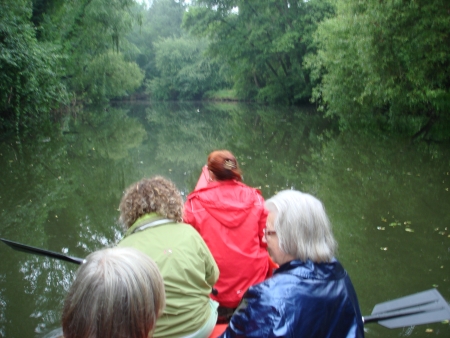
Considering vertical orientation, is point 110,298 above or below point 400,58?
below

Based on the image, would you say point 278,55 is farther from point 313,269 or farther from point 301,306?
point 301,306

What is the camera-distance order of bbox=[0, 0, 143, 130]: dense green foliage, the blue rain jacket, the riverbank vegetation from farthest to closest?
bbox=[0, 0, 143, 130]: dense green foliage
the riverbank vegetation
the blue rain jacket

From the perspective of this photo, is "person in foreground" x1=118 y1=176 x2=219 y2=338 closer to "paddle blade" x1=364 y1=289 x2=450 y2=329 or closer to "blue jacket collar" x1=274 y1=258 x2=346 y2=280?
"blue jacket collar" x1=274 y1=258 x2=346 y2=280

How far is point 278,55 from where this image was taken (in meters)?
33.6

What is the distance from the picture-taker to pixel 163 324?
2170 millimetres

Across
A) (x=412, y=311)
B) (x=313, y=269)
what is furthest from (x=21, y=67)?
(x=313, y=269)

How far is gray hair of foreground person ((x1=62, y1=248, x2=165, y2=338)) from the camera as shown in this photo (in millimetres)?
1263

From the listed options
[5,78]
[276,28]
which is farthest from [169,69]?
[5,78]

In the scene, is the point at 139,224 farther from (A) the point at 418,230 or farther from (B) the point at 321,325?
(A) the point at 418,230

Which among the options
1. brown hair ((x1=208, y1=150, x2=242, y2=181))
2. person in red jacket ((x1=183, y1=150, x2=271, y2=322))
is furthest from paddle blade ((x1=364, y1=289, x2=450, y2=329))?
brown hair ((x1=208, y1=150, x2=242, y2=181))

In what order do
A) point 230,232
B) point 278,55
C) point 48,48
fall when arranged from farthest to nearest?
point 278,55 < point 48,48 < point 230,232

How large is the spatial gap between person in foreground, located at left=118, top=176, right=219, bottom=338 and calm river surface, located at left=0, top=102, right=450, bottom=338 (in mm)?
1855

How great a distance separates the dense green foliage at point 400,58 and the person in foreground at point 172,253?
35.6ft

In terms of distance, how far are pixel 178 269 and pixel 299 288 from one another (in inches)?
28.7
